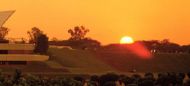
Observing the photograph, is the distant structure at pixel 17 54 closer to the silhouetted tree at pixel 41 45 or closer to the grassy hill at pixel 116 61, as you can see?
the silhouetted tree at pixel 41 45

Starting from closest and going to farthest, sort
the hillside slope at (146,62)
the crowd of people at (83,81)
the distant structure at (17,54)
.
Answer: the crowd of people at (83,81) → the distant structure at (17,54) → the hillside slope at (146,62)

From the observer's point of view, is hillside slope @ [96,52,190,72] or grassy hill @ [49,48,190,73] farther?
hillside slope @ [96,52,190,72]

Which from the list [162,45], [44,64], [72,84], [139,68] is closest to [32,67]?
[44,64]

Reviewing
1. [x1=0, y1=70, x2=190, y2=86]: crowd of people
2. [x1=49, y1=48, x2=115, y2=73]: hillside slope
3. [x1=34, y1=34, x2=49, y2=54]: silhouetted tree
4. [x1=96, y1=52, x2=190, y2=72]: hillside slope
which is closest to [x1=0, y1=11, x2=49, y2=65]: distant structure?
[x1=34, y1=34, x2=49, y2=54]: silhouetted tree

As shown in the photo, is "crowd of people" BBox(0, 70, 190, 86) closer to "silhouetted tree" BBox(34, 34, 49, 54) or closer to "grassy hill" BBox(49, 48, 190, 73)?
"grassy hill" BBox(49, 48, 190, 73)

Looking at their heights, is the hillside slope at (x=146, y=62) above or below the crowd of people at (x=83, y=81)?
above

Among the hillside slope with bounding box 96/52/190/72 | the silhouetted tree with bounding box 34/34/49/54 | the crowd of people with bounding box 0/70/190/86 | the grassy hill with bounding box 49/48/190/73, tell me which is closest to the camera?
the crowd of people with bounding box 0/70/190/86

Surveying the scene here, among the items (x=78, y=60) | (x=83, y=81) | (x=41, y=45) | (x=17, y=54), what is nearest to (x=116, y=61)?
(x=78, y=60)

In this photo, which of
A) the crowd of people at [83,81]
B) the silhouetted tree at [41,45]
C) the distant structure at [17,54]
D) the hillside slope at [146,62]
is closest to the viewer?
the crowd of people at [83,81]

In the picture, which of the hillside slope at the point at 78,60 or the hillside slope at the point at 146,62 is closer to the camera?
the hillside slope at the point at 78,60

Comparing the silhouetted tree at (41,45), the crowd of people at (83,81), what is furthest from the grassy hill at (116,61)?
the crowd of people at (83,81)

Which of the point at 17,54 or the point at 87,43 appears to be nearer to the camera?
the point at 17,54

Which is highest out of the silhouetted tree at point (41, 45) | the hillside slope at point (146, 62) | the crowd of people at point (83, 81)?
the silhouetted tree at point (41, 45)

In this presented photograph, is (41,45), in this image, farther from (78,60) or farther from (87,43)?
(87,43)
